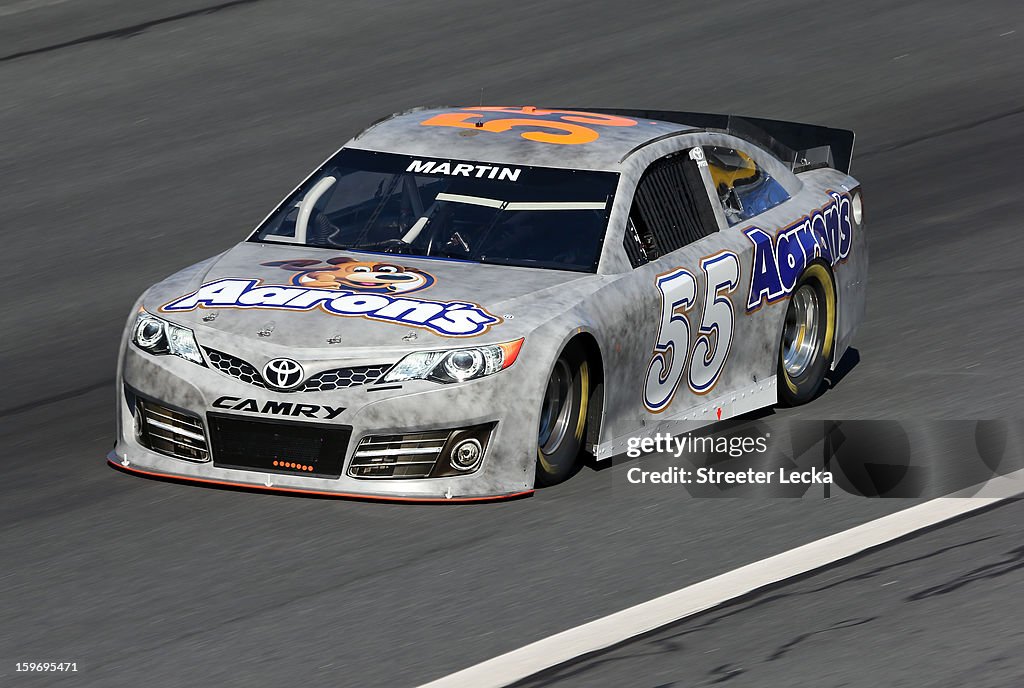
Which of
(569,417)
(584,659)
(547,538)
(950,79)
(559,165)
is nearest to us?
(584,659)

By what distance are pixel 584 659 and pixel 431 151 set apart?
3.45 m

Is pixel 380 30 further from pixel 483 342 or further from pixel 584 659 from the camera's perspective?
pixel 584 659

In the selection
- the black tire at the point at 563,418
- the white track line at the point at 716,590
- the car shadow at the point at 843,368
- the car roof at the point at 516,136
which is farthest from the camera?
the car shadow at the point at 843,368

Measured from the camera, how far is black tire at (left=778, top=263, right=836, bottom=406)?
358 inches

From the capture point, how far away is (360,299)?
7402 millimetres

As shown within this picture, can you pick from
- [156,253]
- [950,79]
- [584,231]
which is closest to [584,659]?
[584,231]

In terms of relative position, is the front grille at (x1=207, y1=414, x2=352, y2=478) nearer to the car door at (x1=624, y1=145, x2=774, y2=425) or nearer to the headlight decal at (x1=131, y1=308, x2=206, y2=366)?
the headlight decal at (x1=131, y1=308, x2=206, y2=366)

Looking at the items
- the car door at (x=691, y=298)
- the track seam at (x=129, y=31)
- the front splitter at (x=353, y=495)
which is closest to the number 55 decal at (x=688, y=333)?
the car door at (x=691, y=298)

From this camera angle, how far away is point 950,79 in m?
16.0

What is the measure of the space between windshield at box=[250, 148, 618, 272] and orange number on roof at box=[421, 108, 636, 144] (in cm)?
35

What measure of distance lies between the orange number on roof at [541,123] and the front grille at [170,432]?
2.28m

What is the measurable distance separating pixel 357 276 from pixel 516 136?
4.47 feet

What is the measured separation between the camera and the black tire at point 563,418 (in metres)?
7.49

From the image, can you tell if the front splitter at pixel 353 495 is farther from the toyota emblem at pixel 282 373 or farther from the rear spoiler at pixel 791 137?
the rear spoiler at pixel 791 137
